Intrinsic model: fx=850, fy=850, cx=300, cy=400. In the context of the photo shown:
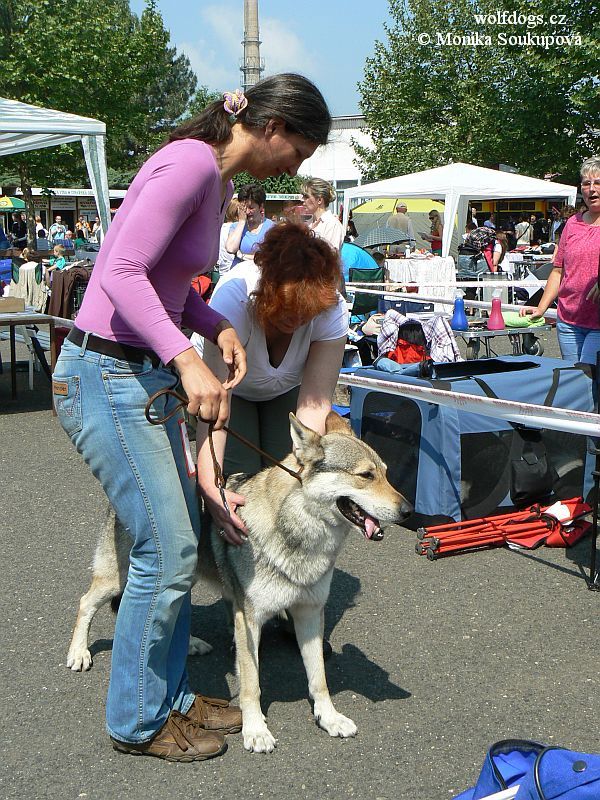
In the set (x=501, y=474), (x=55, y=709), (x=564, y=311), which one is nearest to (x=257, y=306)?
Result: (x=55, y=709)

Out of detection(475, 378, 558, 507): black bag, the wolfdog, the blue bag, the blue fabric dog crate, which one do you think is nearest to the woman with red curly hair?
the wolfdog

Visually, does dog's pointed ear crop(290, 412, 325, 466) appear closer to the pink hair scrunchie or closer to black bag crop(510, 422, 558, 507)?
the pink hair scrunchie

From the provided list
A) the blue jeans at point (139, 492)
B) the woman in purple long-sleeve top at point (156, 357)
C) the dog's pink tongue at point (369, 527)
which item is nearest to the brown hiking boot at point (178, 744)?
the woman in purple long-sleeve top at point (156, 357)

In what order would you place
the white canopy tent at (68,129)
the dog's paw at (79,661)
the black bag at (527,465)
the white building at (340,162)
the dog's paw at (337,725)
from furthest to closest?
the white building at (340,162) → the white canopy tent at (68,129) → the black bag at (527,465) → the dog's paw at (79,661) → the dog's paw at (337,725)

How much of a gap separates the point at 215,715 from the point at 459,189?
1484 centimetres

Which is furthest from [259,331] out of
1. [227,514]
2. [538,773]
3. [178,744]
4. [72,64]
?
[72,64]

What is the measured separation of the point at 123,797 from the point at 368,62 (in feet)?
125

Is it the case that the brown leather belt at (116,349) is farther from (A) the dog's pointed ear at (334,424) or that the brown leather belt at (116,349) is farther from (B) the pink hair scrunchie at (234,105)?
(A) the dog's pointed ear at (334,424)

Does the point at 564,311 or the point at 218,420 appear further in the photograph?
the point at 564,311

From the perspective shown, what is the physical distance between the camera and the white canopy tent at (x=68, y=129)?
9086 millimetres

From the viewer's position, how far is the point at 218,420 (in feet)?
7.59

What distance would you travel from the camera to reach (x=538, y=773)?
6.06 ft

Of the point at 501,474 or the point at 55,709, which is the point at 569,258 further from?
the point at 55,709

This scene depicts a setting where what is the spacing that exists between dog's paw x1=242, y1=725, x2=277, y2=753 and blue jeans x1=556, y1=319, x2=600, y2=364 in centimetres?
345
